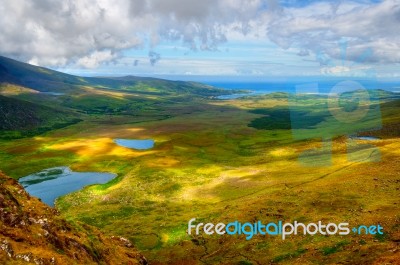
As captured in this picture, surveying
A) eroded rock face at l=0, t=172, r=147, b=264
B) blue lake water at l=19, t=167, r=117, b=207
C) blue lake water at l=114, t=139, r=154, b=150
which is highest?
eroded rock face at l=0, t=172, r=147, b=264

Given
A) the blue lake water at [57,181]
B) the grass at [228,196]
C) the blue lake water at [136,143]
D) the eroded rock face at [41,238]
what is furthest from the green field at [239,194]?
the eroded rock face at [41,238]

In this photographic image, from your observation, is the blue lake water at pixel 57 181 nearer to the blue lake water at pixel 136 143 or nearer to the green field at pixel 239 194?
the green field at pixel 239 194

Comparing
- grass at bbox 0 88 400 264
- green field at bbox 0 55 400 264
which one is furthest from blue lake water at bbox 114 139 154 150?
grass at bbox 0 88 400 264

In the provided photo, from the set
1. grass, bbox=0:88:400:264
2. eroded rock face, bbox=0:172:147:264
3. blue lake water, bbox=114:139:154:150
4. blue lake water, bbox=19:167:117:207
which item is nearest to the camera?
eroded rock face, bbox=0:172:147:264

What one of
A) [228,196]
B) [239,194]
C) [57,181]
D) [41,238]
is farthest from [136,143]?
[41,238]

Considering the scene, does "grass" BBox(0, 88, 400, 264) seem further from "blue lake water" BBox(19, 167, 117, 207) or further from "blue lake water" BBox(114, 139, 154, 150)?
"blue lake water" BBox(114, 139, 154, 150)

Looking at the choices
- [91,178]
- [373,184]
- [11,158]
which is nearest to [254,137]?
[91,178]

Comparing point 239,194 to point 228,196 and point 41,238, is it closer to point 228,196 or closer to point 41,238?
point 228,196
